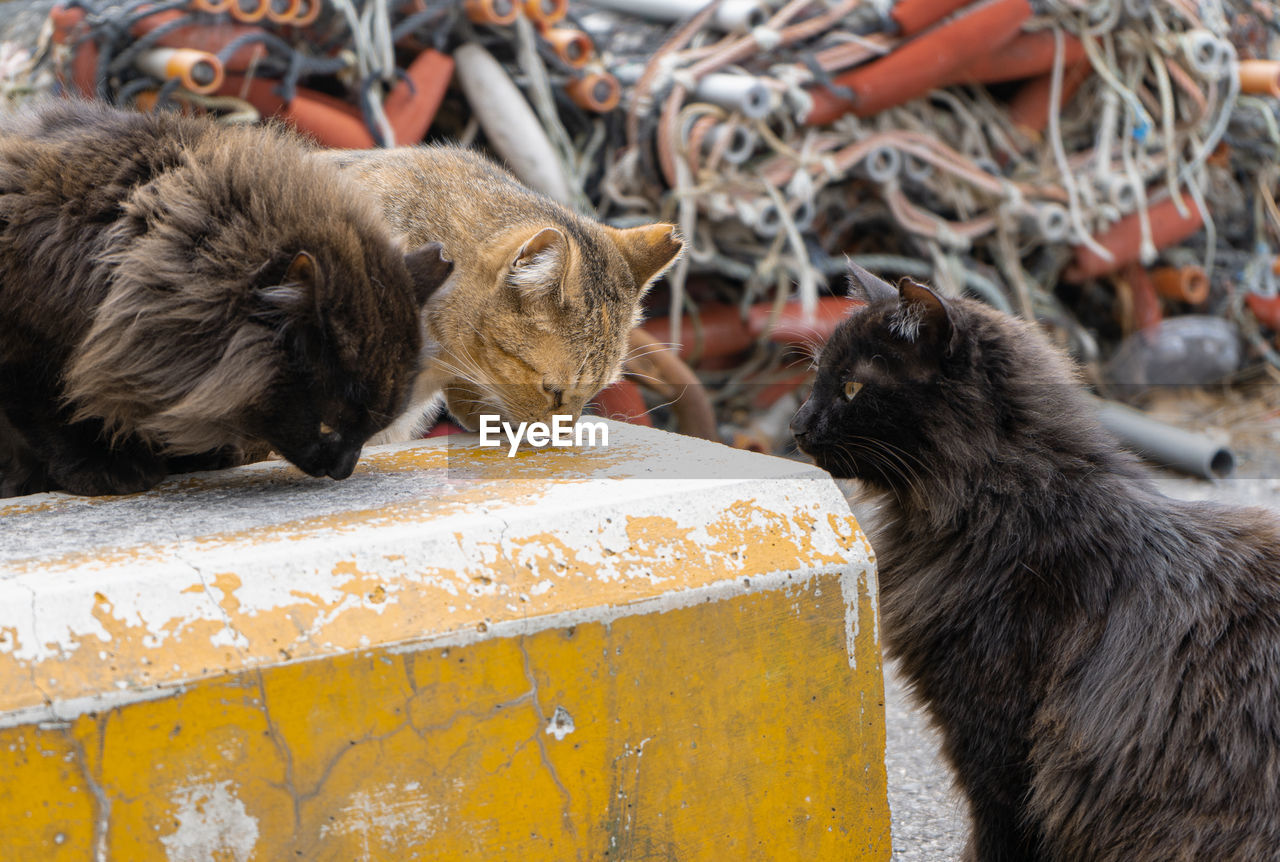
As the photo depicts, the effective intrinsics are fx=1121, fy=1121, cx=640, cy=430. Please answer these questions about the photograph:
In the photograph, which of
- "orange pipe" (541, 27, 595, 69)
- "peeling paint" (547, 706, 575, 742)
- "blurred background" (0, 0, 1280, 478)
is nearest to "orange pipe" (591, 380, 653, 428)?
"blurred background" (0, 0, 1280, 478)

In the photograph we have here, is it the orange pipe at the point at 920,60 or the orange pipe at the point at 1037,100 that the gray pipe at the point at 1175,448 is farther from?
the orange pipe at the point at 920,60

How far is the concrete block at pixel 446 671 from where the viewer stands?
4.83 feet

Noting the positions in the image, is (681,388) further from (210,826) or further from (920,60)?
(210,826)

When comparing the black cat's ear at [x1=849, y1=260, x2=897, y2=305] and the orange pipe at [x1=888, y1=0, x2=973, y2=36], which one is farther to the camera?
the orange pipe at [x1=888, y1=0, x2=973, y2=36]

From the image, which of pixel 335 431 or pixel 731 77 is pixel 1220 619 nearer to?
pixel 335 431

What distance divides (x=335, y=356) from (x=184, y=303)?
0.26 meters

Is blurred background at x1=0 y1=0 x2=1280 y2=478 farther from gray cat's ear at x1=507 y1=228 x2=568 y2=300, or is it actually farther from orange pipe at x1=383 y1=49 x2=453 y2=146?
gray cat's ear at x1=507 y1=228 x2=568 y2=300

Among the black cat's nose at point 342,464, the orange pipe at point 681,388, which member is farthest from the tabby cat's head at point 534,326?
the orange pipe at point 681,388

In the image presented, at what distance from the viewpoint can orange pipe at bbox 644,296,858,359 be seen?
15.4 ft

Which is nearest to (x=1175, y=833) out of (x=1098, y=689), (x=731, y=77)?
(x=1098, y=689)

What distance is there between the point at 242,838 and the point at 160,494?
0.79 meters

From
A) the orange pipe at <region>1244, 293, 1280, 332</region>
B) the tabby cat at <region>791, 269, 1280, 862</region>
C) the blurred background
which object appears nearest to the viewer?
the tabby cat at <region>791, 269, 1280, 862</region>

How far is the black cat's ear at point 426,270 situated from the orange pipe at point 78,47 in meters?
2.06

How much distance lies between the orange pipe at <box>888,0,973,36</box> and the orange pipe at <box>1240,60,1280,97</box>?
1871 mm
